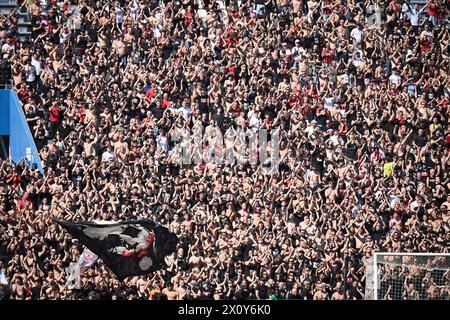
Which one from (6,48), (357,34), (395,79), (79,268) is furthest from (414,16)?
(79,268)

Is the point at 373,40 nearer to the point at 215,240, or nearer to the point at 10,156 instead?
the point at 215,240

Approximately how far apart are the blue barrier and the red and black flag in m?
Answer: 3.63

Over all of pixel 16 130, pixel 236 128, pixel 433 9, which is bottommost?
pixel 236 128

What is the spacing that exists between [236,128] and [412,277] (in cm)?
733

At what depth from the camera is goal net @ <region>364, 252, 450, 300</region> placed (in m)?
18.6

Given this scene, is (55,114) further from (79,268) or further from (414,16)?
(414,16)

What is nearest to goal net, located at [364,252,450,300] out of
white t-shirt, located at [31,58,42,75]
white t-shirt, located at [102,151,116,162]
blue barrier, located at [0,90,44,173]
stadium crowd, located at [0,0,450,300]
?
stadium crowd, located at [0,0,450,300]

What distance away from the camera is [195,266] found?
21812 mm

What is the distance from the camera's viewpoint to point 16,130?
25.2 metres

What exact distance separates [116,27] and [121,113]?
2.89 meters

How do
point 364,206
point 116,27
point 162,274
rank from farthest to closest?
point 116,27, point 364,206, point 162,274

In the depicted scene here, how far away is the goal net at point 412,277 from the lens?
18.6 m

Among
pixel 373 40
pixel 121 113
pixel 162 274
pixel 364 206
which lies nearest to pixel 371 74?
pixel 373 40

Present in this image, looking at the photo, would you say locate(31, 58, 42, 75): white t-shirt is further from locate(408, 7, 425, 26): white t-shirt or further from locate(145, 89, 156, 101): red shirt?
locate(408, 7, 425, 26): white t-shirt
